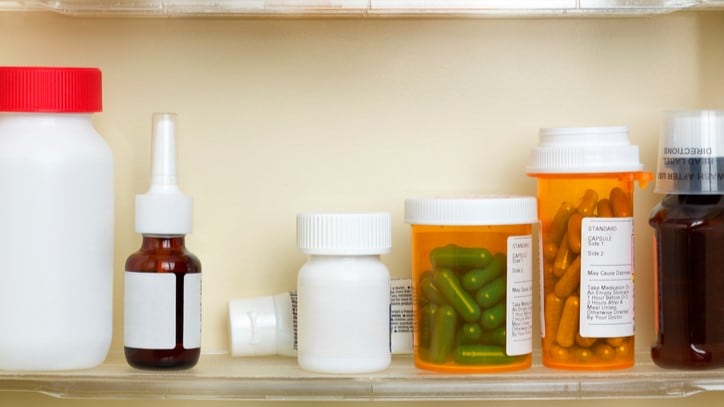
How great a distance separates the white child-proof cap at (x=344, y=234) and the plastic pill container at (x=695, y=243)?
20cm

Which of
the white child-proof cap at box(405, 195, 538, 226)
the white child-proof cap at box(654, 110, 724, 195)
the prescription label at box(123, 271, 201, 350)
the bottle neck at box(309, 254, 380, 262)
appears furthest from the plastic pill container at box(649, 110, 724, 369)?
the prescription label at box(123, 271, 201, 350)

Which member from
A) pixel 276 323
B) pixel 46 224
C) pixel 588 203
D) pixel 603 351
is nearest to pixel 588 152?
pixel 588 203

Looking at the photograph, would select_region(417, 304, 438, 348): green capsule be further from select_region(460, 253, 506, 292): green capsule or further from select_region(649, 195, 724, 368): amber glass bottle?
select_region(649, 195, 724, 368): amber glass bottle

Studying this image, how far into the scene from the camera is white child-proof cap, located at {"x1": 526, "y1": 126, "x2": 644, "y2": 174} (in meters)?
0.72

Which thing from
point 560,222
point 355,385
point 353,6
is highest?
point 353,6

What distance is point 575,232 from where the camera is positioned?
0.72 meters

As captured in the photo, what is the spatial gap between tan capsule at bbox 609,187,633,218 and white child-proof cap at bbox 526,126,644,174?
0.06 ft

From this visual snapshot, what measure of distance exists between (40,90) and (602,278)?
39 centimetres

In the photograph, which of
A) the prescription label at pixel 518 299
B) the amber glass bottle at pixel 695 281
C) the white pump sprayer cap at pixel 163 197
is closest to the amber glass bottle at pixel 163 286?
the white pump sprayer cap at pixel 163 197

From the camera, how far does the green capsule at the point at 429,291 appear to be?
0.71 meters

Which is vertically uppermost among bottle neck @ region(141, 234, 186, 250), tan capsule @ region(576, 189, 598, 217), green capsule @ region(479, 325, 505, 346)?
tan capsule @ region(576, 189, 598, 217)

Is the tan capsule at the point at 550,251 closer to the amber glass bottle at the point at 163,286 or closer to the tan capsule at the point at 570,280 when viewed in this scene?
the tan capsule at the point at 570,280

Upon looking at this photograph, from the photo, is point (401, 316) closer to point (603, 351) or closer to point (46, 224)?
point (603, 351)

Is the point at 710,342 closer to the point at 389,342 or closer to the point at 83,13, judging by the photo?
the point at 389,342
